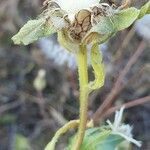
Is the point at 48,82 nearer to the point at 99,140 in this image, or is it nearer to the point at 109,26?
the point at 99,140

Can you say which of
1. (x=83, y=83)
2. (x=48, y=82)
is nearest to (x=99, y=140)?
(x=83, y=83)

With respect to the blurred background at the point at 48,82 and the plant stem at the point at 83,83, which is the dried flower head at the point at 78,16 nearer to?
the plant stem at the point at 83,83

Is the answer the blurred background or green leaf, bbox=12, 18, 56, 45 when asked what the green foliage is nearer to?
green leaf, bbox=12, 18, 56, 45

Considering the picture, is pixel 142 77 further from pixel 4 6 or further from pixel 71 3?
pixel 71 3

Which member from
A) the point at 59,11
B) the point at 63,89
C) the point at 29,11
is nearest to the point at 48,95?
the point at 63,89

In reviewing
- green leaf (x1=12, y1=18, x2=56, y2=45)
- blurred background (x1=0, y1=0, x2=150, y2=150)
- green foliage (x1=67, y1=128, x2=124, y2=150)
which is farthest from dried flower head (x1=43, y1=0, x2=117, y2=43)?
blurred background (x1=0, y1=0, x2=150, y2=150)

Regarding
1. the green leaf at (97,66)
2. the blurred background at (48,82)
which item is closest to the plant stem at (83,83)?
the green leaf at (97,66)

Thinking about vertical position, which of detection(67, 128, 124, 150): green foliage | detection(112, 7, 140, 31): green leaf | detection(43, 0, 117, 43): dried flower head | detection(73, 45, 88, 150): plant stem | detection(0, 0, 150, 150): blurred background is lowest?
detection(0, 0, 150, 150): blurred background
